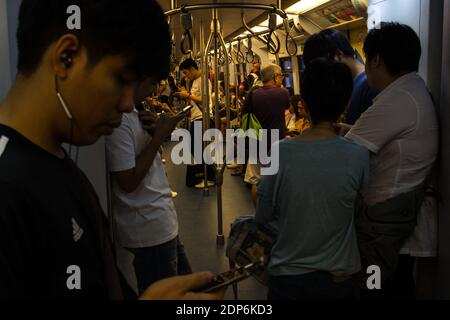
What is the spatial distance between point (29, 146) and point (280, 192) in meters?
0.89

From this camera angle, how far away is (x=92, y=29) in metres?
0.66

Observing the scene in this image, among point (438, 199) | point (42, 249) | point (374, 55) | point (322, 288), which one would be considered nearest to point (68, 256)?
point (42, 249)

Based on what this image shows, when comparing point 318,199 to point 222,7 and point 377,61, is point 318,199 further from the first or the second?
point 222,7

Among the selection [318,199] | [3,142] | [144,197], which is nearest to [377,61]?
[318,199]

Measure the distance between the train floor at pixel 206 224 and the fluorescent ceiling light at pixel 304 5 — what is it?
2756mm

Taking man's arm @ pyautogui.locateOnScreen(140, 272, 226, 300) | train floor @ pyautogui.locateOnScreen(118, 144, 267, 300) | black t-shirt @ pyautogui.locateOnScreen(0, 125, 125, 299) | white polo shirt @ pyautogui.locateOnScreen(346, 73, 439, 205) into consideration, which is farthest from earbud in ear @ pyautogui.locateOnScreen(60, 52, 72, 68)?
train floor @ pyautogui.locateOnScreen(118, 144, 267, 300)

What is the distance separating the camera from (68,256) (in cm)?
67

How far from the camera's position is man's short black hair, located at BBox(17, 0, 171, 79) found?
66 cm

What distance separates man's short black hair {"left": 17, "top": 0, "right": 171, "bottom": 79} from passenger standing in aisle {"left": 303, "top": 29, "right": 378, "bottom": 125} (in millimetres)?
1232

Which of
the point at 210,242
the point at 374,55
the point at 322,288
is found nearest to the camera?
the point at 322,288

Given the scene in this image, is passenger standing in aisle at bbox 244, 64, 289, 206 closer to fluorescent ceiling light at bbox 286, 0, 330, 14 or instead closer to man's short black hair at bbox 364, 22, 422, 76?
fluorescent ceiling light at bbox 286, 0, 330, 14

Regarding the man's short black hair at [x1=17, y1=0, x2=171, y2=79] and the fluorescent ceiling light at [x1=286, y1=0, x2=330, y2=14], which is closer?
the man's short black hair at [x1=17, y1=0, x2=171, y2=79]

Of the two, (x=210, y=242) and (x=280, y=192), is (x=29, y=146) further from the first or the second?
(x=210, y=242)
